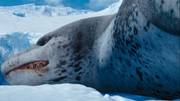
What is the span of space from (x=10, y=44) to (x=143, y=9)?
8454 millimetres

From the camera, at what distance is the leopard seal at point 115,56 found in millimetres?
1067

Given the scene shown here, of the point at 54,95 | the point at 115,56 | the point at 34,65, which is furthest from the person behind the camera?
the point at 34,65

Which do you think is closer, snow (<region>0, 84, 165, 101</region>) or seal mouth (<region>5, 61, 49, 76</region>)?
snow (<region>0, 84, 165, 101</region>)

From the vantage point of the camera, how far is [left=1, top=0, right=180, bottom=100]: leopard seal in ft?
3.50

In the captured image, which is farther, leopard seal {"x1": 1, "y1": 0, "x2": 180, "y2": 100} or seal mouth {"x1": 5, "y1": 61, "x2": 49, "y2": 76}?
seal mouth {"x1": 5, "y1": 61, "x2": 49, "y2": 76}

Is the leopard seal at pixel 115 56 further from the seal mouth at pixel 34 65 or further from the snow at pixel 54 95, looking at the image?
the snow at pixel 54 95

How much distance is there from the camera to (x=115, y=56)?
1451 millimetres

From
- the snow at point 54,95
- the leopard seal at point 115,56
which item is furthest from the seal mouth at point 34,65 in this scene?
the snow at point 54,95

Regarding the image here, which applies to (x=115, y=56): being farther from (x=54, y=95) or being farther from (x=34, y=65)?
(x=34, y=65)

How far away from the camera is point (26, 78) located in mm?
2043

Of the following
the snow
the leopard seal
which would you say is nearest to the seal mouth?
the leopard seal

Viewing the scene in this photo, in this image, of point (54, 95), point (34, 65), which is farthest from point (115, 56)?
point (34, 65)

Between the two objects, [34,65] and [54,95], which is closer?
[54,95]

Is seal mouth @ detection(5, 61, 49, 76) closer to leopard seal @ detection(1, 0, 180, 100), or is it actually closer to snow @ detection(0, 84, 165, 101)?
leopard seal @ detection(1, 0, 180, 100)
